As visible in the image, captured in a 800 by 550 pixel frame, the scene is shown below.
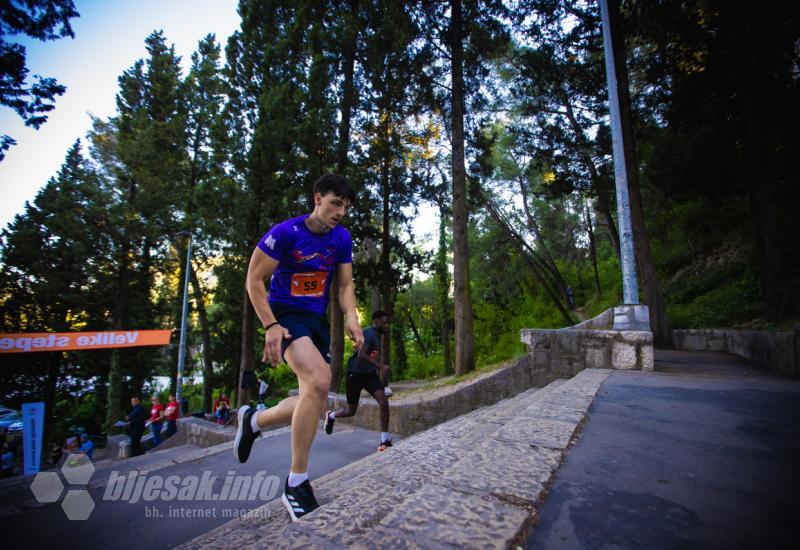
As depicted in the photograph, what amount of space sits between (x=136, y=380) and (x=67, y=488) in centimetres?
2171

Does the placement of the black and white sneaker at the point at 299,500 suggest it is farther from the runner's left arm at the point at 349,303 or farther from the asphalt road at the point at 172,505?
the asphalt road at the point at 172,505

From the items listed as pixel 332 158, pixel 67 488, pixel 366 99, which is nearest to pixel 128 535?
pixel 67 488

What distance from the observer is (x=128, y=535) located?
2.99 metres

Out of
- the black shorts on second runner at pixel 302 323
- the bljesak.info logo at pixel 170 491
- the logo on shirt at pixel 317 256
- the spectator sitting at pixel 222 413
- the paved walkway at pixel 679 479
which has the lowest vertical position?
the spectator sitting at pixel 222 413

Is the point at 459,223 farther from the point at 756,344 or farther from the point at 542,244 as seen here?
the point at 542,244

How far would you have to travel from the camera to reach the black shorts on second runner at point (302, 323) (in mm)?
2357

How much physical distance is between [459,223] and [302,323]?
8235mm

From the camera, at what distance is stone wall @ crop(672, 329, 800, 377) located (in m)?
4.64

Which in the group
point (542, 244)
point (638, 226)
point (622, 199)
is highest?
point (542, 244)

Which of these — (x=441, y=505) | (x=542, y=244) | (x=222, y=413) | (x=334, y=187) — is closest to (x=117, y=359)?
(x=222, y=413)

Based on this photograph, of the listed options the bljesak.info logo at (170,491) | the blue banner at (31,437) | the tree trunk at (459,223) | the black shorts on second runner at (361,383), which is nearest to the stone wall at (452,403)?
the black shorts on second runner at (361,383)

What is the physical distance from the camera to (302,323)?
2414 millimetres

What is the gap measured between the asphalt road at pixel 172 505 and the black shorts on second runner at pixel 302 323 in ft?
6.30

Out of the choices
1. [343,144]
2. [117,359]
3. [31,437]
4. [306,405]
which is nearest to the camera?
[306,405]
